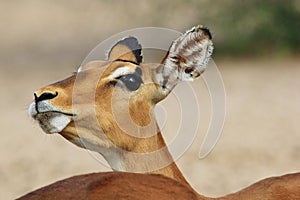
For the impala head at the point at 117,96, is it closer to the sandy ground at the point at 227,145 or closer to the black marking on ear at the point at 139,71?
the black marking on ear at the point at 139,71

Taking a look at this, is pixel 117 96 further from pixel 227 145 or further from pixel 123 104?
pixel 227 145

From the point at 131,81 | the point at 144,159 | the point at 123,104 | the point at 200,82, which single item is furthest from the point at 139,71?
the point at 200,82

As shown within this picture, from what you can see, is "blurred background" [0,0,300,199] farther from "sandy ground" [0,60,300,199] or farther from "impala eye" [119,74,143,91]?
"impala eye" [119,74,143,91]

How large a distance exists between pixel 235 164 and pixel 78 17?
13.5m

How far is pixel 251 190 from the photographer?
481cm

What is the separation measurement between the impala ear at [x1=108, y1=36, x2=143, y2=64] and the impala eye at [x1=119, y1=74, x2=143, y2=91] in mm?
313

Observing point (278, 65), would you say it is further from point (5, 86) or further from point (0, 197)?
point (0, 197)

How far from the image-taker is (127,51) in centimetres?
570

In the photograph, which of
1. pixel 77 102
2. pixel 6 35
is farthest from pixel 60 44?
pixel 77 102

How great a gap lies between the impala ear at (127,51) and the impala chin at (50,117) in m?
0.60

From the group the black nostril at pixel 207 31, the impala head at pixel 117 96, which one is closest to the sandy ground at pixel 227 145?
the impala head at pixel 117 96

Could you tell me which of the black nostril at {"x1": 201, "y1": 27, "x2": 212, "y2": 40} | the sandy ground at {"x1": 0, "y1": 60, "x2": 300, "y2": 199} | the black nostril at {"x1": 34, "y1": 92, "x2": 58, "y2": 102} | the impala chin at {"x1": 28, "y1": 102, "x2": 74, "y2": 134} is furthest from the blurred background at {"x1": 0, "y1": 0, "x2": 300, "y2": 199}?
the black nostril at {"x1": 201, "y1": 27, "x2": 212, "y2": 40}

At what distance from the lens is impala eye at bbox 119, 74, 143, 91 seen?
5.31 metres

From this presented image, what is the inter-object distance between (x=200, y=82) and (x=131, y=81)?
9711mm
